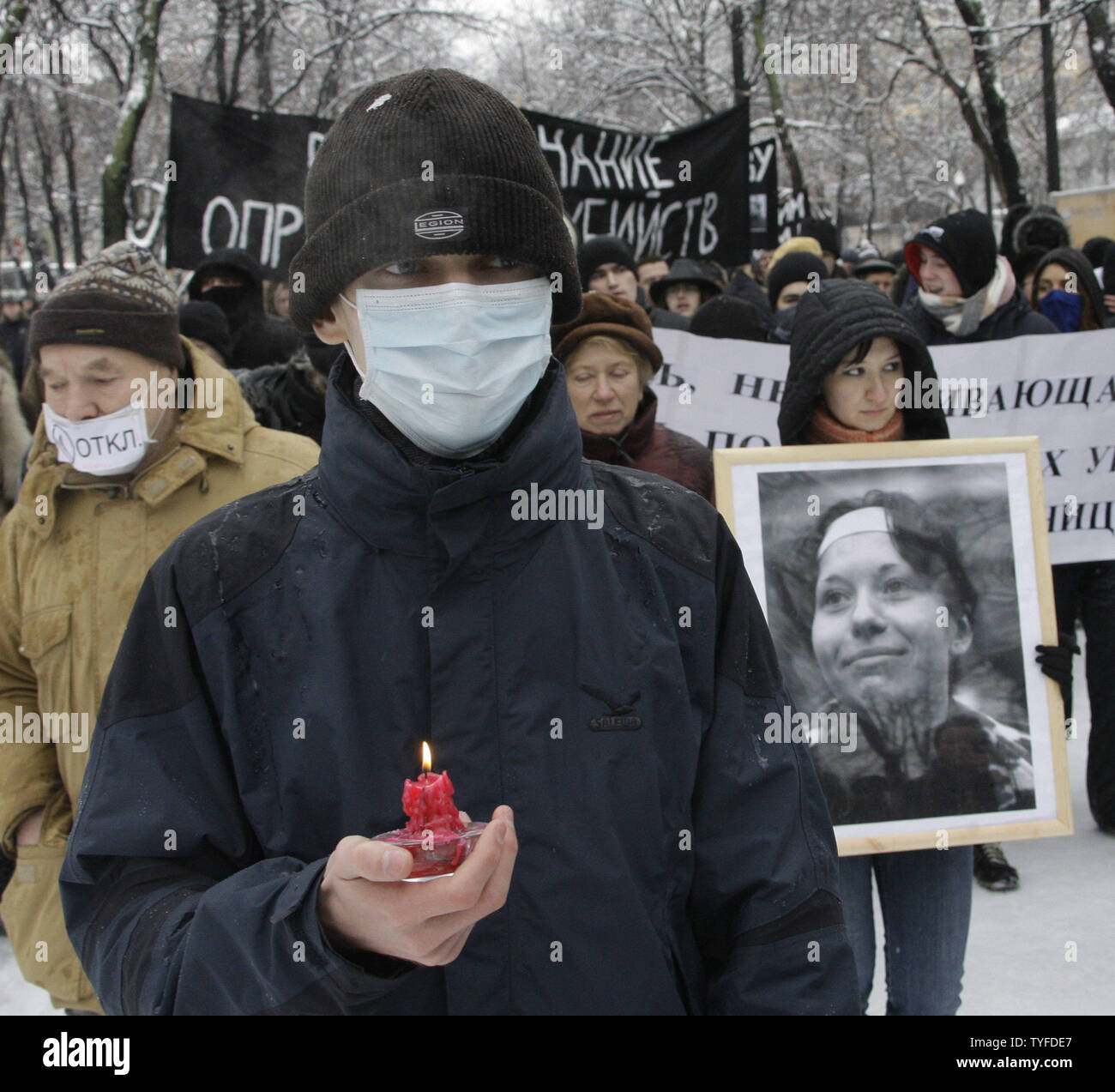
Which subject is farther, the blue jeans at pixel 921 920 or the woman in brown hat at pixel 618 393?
the woman in brown hat at pixel 618 393

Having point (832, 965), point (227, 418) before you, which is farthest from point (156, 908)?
point (227, 418)

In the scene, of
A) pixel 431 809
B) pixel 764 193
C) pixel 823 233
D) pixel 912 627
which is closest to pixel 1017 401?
pixel 912 627

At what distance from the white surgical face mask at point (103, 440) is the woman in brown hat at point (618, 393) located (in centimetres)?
139

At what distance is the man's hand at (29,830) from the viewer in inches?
104

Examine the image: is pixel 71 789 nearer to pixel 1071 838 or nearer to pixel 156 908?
pixel 156 908

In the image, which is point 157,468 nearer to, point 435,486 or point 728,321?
point 435,486

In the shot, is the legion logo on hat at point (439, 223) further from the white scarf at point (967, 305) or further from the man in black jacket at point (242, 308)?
the man in black jacket at point (242, 308)

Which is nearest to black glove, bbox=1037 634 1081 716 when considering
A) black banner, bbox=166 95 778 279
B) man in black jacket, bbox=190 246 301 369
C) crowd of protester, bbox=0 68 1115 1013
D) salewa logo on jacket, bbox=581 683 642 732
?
crowd of protester, bbox=0 68 1115 1013

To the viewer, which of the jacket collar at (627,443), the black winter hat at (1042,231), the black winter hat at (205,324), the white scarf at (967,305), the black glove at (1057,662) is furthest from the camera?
the black winter hat at (1042,231)

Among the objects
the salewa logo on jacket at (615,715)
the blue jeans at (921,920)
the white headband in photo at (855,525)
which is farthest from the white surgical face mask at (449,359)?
the blue jeans at (921,920)

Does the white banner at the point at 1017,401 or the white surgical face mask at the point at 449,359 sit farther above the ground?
the white banner at the point at 1017,401

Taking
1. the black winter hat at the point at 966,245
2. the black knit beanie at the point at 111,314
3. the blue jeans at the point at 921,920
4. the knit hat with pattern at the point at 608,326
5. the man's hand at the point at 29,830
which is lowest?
the blue jeans at the point at 921,920

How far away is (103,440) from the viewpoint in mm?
2600

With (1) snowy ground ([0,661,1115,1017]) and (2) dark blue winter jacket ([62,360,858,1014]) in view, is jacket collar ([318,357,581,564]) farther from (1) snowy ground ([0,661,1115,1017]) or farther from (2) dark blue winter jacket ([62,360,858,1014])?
(1) snowy ground ([0,661,1115,1017])
